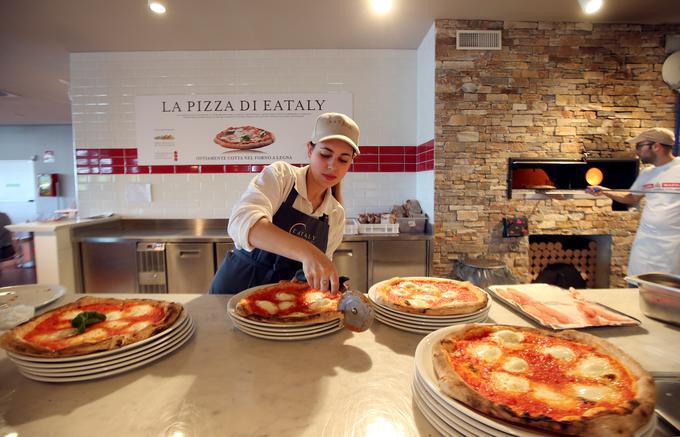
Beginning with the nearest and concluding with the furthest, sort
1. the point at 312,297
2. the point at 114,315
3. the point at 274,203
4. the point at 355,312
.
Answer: the point at 355,312 → the point at 114,315 → the point at 312,297 → the point at 274,203

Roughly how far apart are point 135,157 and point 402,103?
319cm

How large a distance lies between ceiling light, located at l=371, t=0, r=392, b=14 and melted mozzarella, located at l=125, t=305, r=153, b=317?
2947mm

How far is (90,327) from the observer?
111 cm

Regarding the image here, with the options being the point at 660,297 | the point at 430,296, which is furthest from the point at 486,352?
the point at 660,297

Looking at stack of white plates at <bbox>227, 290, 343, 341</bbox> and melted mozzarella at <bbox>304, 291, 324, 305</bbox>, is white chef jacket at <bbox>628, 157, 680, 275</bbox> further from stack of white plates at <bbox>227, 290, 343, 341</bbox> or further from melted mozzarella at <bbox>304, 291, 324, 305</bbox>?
stack of white plates at <bbox>227, 290, 343, 341</bbox>

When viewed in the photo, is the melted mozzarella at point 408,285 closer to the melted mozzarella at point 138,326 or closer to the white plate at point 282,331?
the white plate at point 282,331

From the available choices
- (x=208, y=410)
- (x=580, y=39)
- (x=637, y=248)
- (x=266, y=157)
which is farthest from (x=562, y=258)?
(x=208, y=410)

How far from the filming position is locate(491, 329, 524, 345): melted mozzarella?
3.33 feet

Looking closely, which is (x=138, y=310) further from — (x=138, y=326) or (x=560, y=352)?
(x=560, y=352)

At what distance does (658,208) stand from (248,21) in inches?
156

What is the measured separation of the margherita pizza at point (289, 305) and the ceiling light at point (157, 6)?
9.36 ft

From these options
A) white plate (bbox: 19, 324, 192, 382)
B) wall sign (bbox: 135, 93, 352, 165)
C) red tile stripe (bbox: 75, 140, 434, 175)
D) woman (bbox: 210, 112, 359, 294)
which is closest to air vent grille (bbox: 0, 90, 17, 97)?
red tile stripe (bbox: 75, 140, 434, 175)

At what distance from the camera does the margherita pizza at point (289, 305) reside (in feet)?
3.68

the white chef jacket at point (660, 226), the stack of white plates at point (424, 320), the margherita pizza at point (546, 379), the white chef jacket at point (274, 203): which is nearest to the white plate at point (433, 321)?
the stack of white plates at point (424, 320)
